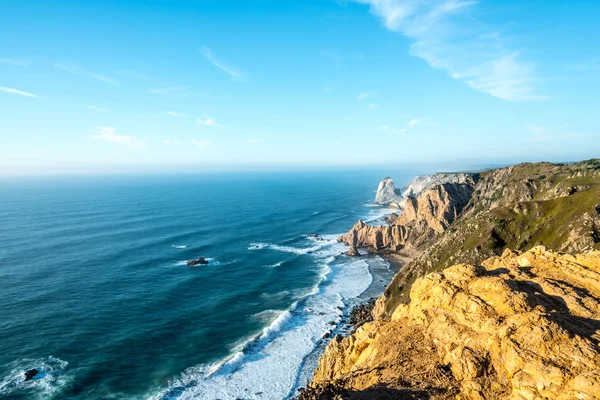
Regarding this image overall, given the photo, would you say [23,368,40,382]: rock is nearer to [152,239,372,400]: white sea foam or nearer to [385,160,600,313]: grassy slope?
[152,239,372,400]: white sea foam

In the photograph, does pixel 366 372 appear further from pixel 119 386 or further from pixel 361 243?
pixel 361 243

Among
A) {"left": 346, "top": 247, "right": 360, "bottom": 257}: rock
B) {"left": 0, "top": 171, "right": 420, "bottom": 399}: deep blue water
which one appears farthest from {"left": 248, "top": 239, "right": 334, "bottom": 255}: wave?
{"left": 346, "top": 247, "right": 360, "bottom": 257}: rock

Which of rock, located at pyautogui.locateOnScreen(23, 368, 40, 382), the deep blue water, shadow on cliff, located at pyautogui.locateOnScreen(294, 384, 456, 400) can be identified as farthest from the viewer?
the deep blue water

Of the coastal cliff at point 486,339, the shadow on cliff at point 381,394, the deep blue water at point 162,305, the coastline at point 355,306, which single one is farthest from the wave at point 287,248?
the shadow on cliff at point 381,394

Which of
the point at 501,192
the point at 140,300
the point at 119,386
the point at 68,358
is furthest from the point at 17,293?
the point at 501,192

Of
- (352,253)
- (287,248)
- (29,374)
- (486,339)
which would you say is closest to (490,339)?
(486,339)

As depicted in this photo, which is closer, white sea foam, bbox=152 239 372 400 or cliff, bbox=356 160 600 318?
white sea foam, bbox=152 239 372 400
